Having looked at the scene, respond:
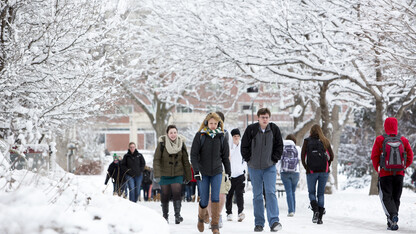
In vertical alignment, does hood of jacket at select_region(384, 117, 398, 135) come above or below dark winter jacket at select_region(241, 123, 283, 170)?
above

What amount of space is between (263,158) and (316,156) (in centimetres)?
219

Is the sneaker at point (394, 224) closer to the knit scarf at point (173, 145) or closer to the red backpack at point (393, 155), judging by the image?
the red backpack at point (393, 155)

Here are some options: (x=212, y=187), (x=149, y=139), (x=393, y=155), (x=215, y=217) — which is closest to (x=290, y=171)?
(x=393, y=155)

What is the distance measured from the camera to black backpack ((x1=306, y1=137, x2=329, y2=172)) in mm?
11906

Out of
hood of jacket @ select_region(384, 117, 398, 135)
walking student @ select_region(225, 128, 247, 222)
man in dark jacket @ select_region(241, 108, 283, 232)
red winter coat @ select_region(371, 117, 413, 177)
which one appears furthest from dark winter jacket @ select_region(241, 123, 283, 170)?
walking student @ select_region(225, 128, 247, 222)

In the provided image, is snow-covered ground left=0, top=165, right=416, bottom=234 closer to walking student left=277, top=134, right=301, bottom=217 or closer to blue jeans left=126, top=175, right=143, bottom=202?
walking student left=277, top=134, right=301, bottom=217

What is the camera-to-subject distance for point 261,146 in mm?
10078

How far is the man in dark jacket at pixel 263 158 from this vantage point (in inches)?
396

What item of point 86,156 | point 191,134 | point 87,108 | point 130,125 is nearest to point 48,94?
→ point 87,108

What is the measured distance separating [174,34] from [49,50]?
925cm

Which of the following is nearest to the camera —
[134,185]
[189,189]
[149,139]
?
[134,185]

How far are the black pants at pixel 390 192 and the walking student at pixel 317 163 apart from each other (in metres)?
1.35

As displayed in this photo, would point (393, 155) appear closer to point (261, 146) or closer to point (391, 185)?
point (391, 185)

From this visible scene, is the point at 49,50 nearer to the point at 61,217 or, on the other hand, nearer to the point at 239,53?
the point at 61,217
